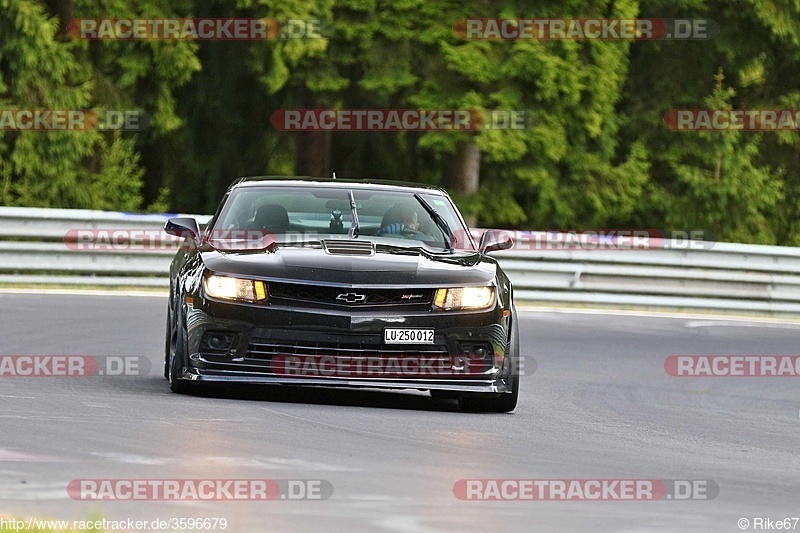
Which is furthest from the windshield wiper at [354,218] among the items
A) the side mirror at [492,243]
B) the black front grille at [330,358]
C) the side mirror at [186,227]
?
the black front grille at [330,358]

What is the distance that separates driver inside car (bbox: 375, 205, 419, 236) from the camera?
11.6 meters

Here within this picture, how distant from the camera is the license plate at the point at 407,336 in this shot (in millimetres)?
10312

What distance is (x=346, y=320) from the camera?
10242mm

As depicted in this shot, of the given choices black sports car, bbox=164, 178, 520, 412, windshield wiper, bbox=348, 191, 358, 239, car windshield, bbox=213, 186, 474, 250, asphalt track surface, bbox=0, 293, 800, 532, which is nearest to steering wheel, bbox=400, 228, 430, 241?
car windshield, bbox=213, 186, 474, 250

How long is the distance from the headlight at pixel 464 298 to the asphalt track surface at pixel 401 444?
671 mm

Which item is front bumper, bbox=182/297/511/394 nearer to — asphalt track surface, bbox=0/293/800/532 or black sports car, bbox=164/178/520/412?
black sports car, bbox=164/178/520/412

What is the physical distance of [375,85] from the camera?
1128 inches

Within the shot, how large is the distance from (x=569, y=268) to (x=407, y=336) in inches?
423

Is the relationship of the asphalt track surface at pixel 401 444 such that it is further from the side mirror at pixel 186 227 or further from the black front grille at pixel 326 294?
the side mirror at pixel 186 227

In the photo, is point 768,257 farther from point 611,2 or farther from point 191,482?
point 191,482

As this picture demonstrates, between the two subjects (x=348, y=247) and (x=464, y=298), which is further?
(x=348, y=247)

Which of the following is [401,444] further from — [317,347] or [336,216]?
[336,216]

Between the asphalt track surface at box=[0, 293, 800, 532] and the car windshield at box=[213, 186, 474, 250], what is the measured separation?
1.04m

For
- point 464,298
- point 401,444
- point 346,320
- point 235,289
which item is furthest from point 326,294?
point 401,444
